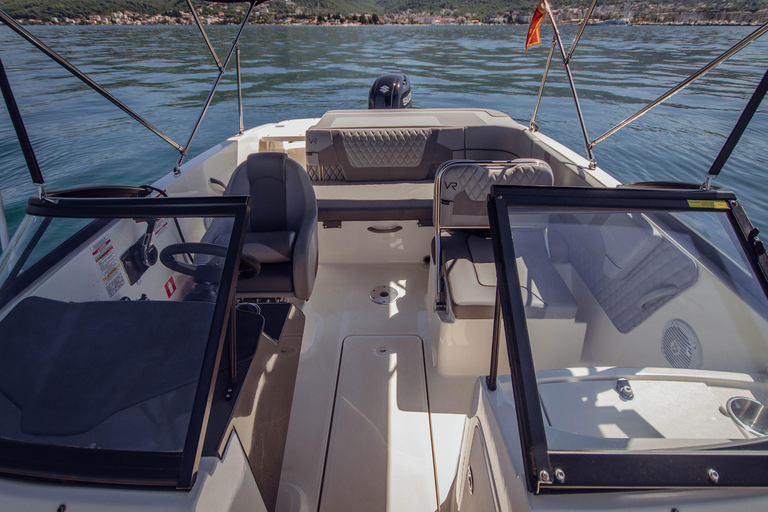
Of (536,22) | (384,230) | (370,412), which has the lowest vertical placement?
(370,412)

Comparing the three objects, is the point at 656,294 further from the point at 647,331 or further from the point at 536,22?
the point at 536,22

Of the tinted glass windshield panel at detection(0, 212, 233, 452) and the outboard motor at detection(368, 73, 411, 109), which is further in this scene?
the outboard motor at detection(368, 73, 411, 109)

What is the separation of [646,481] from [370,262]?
7.34 feet

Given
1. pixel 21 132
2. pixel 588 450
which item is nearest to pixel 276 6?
pixel 21 132

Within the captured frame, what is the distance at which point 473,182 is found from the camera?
5.73 feet

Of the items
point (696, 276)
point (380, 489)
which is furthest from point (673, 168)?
point (380, 489)

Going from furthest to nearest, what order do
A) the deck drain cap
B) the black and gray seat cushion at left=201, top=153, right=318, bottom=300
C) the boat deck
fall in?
1. the deck drain cap
2. the black and gray seat cushion at left=201, top=153, right=318, bottom=300
3. the boat deck

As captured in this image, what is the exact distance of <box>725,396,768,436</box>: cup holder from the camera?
710 mm

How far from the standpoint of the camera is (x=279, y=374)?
4.21ft

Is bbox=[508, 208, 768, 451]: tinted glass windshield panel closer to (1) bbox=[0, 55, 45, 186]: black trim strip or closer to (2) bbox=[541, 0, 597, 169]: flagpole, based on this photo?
(2) bbox=[541, 0, 597, 169]: flagpole

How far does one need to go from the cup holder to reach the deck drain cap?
177 centimetres

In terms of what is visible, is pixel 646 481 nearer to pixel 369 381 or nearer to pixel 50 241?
pixel 369 381

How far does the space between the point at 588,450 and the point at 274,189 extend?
73.3 inches

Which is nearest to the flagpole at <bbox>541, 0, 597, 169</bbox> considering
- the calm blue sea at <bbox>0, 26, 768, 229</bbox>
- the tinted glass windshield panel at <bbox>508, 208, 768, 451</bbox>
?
the tinted glass windshield panel at <bbox>508, 208, 768, 451</bbox>
